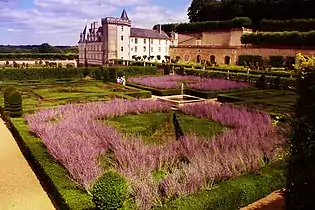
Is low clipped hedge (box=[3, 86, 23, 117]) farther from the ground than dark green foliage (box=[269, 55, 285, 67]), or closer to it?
closer to it

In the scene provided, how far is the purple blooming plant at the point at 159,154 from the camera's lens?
6.08m

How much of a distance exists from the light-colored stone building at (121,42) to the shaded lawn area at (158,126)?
38805mm

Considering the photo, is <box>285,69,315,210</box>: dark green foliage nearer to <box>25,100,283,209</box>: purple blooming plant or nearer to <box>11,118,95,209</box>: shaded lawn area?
<box>25,100,283,209</box>: purple blooming plant

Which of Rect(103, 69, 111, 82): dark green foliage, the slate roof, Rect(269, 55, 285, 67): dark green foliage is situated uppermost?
the slate roof

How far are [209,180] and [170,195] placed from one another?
0.98 meters

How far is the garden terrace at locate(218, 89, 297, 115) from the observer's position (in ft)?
49.1

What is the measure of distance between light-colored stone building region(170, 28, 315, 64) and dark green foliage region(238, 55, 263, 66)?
31.7 inches

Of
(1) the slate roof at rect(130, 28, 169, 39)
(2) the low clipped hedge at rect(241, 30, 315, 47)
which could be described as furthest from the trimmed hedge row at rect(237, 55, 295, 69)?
(1) the slate roof at rect(130, 28, 169, 39)

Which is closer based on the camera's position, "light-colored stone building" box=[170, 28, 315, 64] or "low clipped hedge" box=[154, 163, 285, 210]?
"low clipped hedge" box=[154, 163, 285, 210]

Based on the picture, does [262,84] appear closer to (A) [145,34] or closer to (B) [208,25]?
(A) [145,34]

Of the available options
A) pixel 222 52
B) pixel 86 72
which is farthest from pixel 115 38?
pixel 86 72

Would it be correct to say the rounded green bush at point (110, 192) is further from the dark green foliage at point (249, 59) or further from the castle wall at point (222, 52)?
the dark green foliage at point (249, 59)

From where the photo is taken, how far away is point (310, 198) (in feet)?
16.1

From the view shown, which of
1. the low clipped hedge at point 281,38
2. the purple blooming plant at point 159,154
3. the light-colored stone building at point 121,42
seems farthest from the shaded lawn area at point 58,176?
the light-colored stone building at point 121,42
